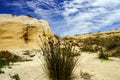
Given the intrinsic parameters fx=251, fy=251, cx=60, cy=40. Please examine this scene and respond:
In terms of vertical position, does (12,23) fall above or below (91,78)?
above

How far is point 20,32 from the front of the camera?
18.0m

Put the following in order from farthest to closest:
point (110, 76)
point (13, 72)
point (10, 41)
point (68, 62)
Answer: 1. point (10, 41)
2. point (13, 72)
3. point (110, 76)
4. point (68, 62)

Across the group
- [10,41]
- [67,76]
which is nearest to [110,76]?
[67,76]

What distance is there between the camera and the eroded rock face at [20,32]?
1715 centimetres

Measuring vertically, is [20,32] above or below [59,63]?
above

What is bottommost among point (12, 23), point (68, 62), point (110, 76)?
point (110, 76)

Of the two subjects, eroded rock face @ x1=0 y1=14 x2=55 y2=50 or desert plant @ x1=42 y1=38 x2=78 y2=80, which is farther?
eroded rock face @ x1=0 y1=14 x2=55 y2=50

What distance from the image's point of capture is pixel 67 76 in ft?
20.5

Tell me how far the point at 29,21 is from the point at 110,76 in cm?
1345

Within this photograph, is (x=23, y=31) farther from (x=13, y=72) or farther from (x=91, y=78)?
(x=91, y=78)

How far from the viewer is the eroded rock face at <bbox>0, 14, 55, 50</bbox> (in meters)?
17.1

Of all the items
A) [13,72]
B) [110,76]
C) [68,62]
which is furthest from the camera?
[13,72]

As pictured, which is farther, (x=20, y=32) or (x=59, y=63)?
(x=20, y=32)

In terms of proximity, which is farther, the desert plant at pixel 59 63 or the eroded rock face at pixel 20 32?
the eroded rock face at pixel 20 32
